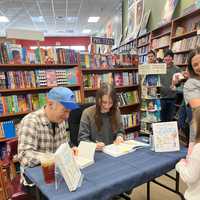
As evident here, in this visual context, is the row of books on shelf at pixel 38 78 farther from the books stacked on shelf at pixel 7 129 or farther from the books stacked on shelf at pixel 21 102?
the books stacked on shelf at pixel 7 129

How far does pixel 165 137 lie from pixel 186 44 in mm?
3093

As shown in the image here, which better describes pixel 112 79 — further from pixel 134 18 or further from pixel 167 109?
pixel 134 18

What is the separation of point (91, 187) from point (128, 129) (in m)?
3.08

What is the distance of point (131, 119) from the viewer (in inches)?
164

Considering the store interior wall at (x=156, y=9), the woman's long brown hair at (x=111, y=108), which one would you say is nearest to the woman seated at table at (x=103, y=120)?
the woman's long brown hair at (x=111, y=108)

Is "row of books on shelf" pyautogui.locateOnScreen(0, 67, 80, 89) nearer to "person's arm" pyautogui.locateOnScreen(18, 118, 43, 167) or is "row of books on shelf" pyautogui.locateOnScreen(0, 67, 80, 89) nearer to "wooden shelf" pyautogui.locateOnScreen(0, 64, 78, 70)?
"wooden shelf" pyautogui.locateOnScreen(0, 64, 78, 70)

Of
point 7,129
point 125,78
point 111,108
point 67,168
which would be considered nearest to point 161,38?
point 125,78

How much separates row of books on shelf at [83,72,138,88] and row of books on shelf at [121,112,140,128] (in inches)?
23.3

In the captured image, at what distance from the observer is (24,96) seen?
312 cm

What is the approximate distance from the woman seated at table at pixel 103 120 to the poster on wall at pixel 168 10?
3.52 metres

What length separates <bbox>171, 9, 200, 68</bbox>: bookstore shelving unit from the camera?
4.13 metres

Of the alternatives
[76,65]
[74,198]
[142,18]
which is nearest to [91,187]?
[74,198]

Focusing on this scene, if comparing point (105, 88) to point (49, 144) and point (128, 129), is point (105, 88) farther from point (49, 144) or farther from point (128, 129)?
point (128, 129)

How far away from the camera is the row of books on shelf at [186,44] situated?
401 centimetres
